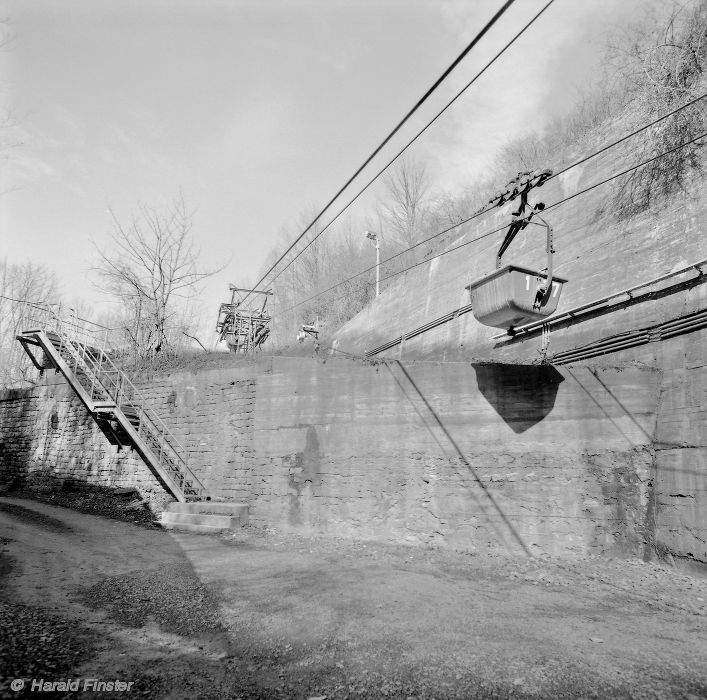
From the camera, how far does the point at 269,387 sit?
10.8 metres

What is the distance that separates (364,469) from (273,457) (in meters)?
2.28

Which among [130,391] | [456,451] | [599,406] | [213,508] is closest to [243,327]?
[130,391]

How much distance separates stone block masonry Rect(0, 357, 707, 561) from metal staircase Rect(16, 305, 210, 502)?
0.60 metres

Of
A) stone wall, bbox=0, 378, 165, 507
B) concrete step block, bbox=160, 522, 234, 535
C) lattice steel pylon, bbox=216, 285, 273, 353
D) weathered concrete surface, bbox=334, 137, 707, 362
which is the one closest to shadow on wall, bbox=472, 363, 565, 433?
weathered concrete surface, bbox=334, 137, 707, 362

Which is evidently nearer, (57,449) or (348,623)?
(348,623)

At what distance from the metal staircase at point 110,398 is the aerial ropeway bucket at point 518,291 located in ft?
27.4

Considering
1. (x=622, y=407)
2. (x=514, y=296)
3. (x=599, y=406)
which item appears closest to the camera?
(x=514, y=296)

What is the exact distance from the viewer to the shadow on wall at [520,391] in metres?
8.08

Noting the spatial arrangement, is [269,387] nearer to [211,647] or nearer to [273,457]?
[273,457]

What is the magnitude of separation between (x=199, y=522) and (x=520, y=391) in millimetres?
7338

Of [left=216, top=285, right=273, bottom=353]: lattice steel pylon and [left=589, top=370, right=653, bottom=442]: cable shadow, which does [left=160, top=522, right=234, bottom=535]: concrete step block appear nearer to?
[left=589, top=370, right=653, bottom=442]: cable shadow

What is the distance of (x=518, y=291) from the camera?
5.60m

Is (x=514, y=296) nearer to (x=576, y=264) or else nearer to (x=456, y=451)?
(x=456, y=451)

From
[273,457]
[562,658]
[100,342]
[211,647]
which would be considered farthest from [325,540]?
[100,342]
